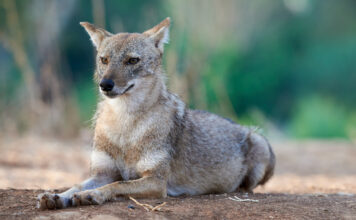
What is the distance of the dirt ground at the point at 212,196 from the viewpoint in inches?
174

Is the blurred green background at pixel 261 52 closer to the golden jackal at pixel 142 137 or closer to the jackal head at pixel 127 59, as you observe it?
the golden jackal at pixel 142 137

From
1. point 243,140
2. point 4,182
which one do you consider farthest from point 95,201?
point 4,182

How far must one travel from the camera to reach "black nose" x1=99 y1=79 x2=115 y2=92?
16.3 feet

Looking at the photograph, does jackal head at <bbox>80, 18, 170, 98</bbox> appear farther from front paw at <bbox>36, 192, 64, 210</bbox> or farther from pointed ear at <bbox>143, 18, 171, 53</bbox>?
front paw at <bbox>36, 192, 64, 210</bbox>

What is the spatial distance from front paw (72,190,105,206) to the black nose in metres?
1.05

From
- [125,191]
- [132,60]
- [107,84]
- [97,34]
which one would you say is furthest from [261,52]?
[125,191]

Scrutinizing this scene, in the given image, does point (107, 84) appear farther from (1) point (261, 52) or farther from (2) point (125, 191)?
(1) point (261, 52)

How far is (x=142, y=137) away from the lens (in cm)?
532

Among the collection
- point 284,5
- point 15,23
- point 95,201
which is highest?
point 284,5

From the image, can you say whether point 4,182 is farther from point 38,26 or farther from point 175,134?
point 38,26

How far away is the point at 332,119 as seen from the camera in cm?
1638

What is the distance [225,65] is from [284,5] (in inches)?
123

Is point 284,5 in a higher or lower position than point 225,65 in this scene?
higher

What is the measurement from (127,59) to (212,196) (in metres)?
1.81
